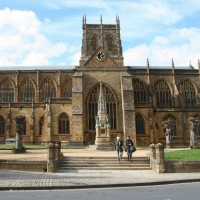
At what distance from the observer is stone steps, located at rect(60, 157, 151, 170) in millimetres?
19453

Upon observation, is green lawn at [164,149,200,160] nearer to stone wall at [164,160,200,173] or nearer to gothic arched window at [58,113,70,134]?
stone wall at [164,160,200,173]

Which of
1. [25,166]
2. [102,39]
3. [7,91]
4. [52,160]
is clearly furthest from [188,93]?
[25,166]

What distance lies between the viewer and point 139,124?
47.2 metres

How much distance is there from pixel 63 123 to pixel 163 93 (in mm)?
20054

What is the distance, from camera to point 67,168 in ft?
63.4

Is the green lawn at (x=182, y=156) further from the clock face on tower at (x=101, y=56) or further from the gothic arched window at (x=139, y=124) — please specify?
the clock face on tower at (x=101, y=56)

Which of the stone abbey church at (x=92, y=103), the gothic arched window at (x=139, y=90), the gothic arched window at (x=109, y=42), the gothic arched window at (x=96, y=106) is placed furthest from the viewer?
the gothic arched window at (x=109, y=42)

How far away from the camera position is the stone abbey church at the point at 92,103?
1736 inches

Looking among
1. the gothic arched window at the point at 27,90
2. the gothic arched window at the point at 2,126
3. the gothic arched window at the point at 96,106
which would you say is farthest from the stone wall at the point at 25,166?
the gothic arched window at the point at 27,90

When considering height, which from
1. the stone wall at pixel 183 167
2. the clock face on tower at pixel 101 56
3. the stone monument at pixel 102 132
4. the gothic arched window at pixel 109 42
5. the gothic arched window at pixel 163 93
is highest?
the gothic arched window at pixel 109 42

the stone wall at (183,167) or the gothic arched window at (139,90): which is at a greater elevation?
the gothic arched window at (139,90)

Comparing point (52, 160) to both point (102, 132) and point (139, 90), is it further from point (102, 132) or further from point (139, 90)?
→ point (139, 90)

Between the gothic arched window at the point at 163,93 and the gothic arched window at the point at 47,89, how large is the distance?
1864 cm

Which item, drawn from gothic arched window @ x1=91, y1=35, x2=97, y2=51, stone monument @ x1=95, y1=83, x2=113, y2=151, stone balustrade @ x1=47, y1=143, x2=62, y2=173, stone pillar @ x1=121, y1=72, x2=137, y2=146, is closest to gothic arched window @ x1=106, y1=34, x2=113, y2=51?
gothic arched window @ x1=91, y1=35, x2=97, y2=51
